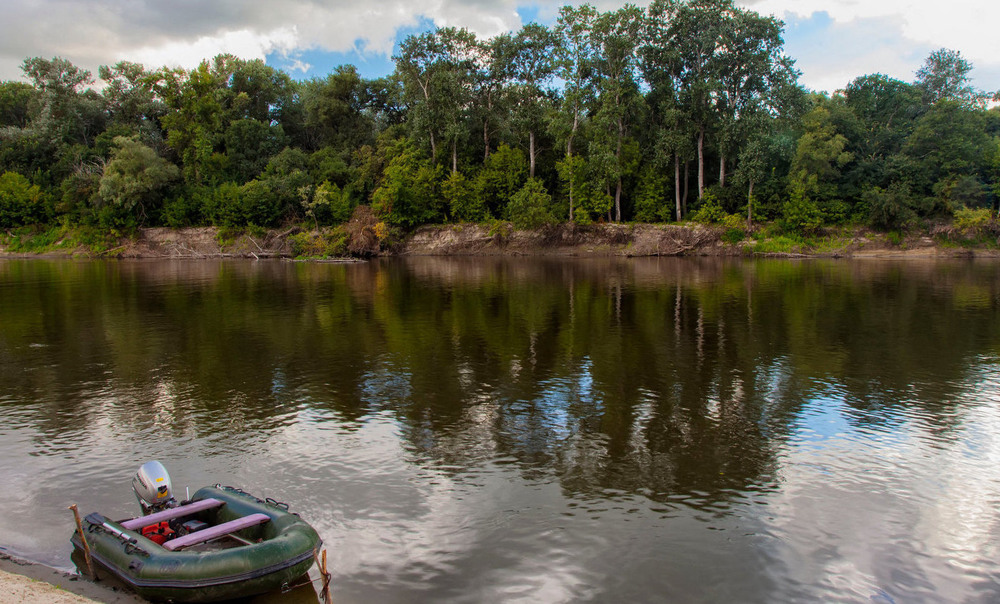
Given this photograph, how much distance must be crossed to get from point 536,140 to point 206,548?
74291mm

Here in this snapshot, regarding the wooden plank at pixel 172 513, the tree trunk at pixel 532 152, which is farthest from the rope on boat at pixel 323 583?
the tree trunk at pixel 532 152

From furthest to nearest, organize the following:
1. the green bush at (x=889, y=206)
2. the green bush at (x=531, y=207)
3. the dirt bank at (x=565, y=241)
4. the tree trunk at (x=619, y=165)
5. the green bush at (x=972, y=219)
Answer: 1. the tree trunk at (x=619, y=165)
2. the green bush at (x=531, y=207)
3. the dirt bank at (x=565, y=241)
4. the green bush at (x=889, y=206)
5. the green bush at (x=972, y=219)

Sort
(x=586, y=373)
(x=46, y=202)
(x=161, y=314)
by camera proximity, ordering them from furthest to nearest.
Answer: (x=46, y=202) < (x=161, y=314) < (x=586, y=373)

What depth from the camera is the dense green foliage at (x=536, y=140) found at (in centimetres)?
6762

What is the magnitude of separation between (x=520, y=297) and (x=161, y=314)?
733 inches

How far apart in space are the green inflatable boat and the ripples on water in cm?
101

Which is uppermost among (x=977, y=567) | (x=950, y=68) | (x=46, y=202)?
(x=950, y=68)

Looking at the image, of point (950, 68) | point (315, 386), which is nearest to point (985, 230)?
point (950, 68)

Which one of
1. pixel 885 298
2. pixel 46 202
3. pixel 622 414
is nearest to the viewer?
pixel 622 414

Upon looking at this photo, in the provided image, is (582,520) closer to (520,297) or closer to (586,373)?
(586,373)

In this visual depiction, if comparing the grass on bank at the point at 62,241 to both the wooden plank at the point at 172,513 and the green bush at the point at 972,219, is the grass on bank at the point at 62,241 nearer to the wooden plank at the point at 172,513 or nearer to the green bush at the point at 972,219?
the wooden plank at the point at 172,513

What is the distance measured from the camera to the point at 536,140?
7894 cm

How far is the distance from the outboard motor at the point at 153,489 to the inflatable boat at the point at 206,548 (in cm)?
8

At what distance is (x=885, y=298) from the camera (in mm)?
34219
